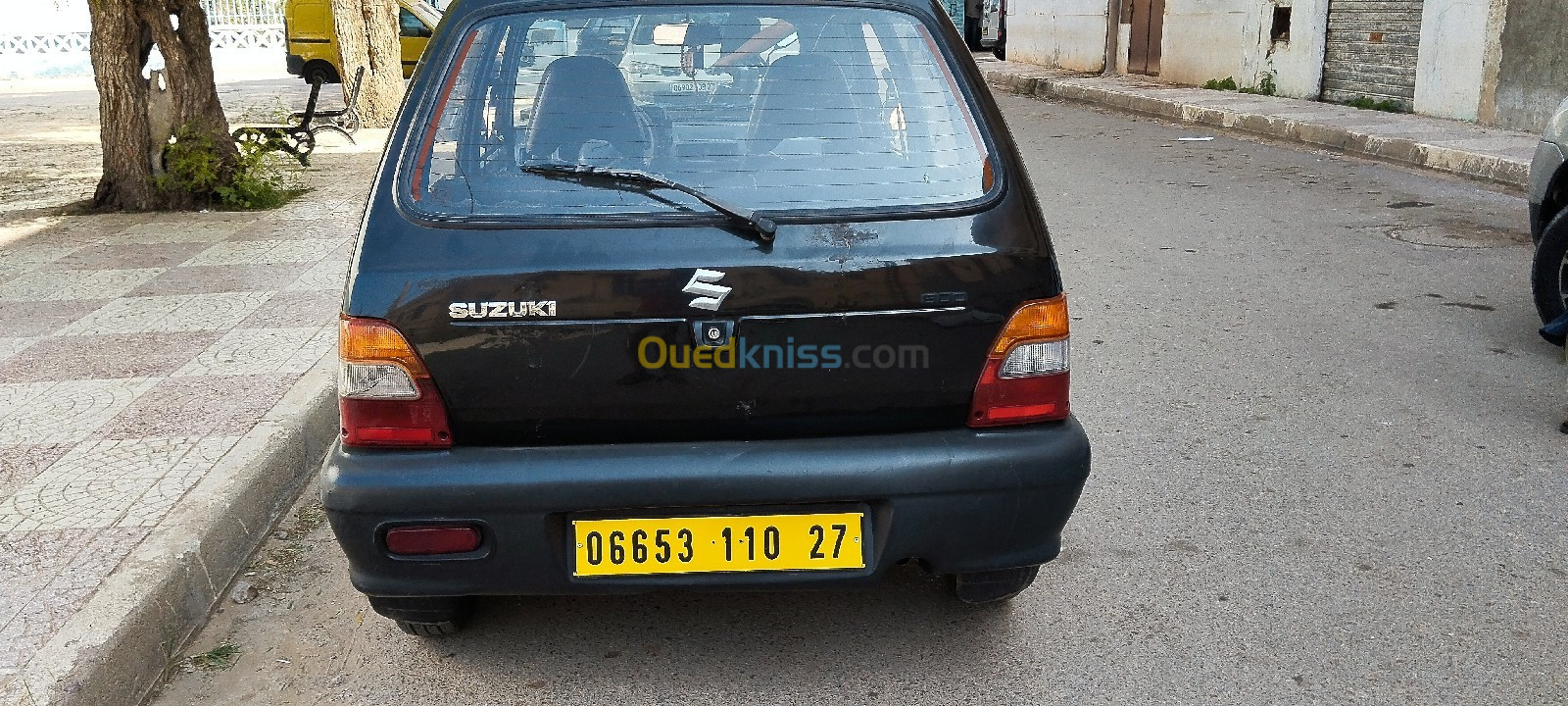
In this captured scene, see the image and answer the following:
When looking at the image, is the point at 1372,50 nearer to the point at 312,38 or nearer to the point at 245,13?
the point at 312,38

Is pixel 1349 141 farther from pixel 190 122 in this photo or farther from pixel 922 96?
pixel 922 96

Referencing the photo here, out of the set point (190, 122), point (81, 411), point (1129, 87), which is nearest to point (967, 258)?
point (81, 411)

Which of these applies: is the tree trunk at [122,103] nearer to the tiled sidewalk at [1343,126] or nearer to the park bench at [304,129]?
the park bench at [304,129]

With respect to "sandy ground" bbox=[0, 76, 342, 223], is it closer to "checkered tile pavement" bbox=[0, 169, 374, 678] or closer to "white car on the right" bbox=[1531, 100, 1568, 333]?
"checkered tile pavement" bbox=[0, 169, 374, 678]

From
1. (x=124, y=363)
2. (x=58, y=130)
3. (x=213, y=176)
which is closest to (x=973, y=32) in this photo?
(x=58, y=130)

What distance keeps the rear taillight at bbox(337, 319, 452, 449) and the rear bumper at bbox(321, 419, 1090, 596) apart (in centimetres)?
A: 4

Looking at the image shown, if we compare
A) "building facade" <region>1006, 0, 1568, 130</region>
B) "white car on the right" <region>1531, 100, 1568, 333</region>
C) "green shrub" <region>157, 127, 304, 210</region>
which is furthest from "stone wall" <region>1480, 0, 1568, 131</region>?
"green shrub" <region>157, 127, 304, 210</region>

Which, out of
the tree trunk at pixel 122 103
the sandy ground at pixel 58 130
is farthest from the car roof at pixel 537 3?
the sandy ground at pixel 58 130

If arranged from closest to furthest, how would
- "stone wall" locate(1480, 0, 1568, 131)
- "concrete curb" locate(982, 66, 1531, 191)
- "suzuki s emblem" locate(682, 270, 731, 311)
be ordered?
"suzuki s emblem" locate(682, 270, 731, 311), "concrete curb" locate(982, 66, 1531, 191), "stone wall" locate(1480, 0, 1568, 131)

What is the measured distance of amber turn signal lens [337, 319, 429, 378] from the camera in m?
2.65

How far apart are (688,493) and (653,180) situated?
2.06ft

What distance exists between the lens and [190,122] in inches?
352

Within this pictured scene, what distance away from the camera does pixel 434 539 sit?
2.67 meters

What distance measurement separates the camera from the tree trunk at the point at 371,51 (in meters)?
14.2
